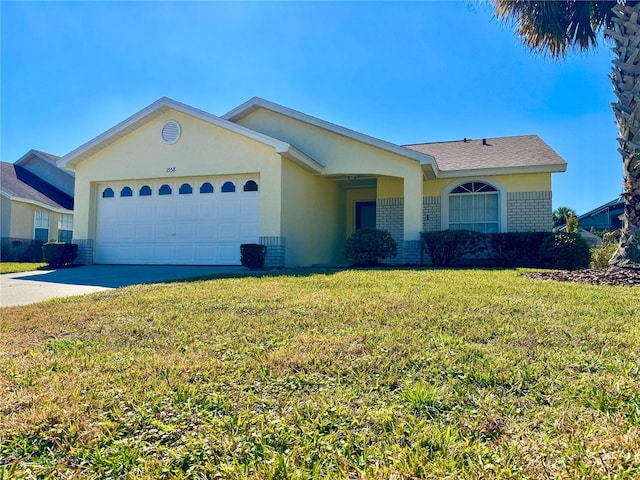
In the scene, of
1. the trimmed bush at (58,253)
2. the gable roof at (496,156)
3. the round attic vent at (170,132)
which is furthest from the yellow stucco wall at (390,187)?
the trimmed bush at (58,253)

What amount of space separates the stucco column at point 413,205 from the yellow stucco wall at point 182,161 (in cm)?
434

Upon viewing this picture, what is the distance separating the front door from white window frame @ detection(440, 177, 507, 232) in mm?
3654

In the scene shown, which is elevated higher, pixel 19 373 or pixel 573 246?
pixel 573 246

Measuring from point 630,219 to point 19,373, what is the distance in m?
11.3

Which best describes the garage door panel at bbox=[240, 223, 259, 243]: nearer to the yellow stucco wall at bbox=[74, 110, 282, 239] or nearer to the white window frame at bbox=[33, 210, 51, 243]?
the yellow stucco wall at bbox=[74, 110, 282, 239]

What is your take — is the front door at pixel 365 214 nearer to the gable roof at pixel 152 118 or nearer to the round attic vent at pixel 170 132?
the gable roof at pixel 152 118

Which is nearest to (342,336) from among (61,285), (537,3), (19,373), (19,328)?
(19,373)

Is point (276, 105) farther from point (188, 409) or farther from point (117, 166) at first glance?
point (188, 409)

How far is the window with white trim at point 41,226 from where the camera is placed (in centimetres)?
2230

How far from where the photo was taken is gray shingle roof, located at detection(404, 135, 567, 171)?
49.3 ft

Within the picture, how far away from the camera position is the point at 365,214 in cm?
1908

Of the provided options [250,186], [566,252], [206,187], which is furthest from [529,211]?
[206,187]

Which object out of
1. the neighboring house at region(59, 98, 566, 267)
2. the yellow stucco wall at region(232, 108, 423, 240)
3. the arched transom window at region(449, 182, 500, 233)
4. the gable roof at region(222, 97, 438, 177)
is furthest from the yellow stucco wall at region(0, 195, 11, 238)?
the arched transom window at region(449, 182, 500, 233)

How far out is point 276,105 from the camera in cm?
1568
